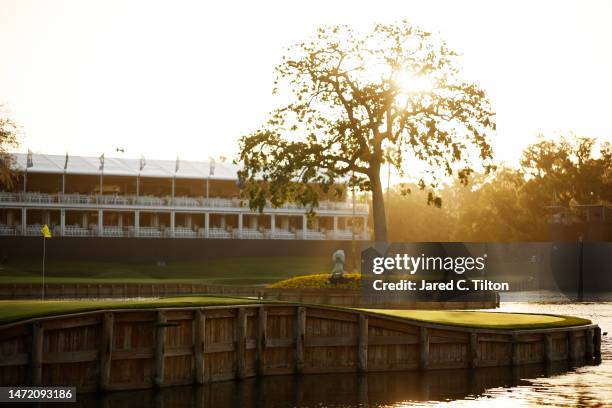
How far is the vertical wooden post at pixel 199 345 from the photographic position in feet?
96.2

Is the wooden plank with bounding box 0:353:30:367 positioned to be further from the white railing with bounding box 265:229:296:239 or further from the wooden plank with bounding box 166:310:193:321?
the white railing with bounding box 265:229:296:239

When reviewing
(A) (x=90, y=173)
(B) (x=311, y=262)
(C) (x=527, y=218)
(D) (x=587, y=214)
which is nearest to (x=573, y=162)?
(C) (x=527, y=218)

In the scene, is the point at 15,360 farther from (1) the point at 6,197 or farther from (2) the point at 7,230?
(1) the point at 6,197

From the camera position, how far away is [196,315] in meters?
29.4

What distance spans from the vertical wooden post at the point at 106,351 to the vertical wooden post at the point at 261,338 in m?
5.40

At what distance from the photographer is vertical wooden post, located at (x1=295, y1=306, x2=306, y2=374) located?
32.0 metres

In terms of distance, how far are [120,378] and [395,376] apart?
9.27 meters

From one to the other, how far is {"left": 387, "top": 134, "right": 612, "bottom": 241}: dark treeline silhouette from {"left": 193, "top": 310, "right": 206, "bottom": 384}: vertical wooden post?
8389 cm

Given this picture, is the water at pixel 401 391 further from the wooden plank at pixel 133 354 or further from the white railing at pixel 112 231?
the white railing at pixel 112 231

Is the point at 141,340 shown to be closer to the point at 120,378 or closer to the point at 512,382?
the point at 120,378

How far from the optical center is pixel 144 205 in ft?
352

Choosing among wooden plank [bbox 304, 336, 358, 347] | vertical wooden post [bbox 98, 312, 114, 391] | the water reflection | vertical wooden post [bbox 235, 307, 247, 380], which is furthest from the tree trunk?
vertical wooden post [bbox 98, 312, 114, 391]

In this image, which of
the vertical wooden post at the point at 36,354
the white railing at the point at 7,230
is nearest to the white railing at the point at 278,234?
the white railing at the point at 7,230

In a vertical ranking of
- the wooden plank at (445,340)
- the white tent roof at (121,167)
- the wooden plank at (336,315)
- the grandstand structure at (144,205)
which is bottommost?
the wooden plank at (445,340)
